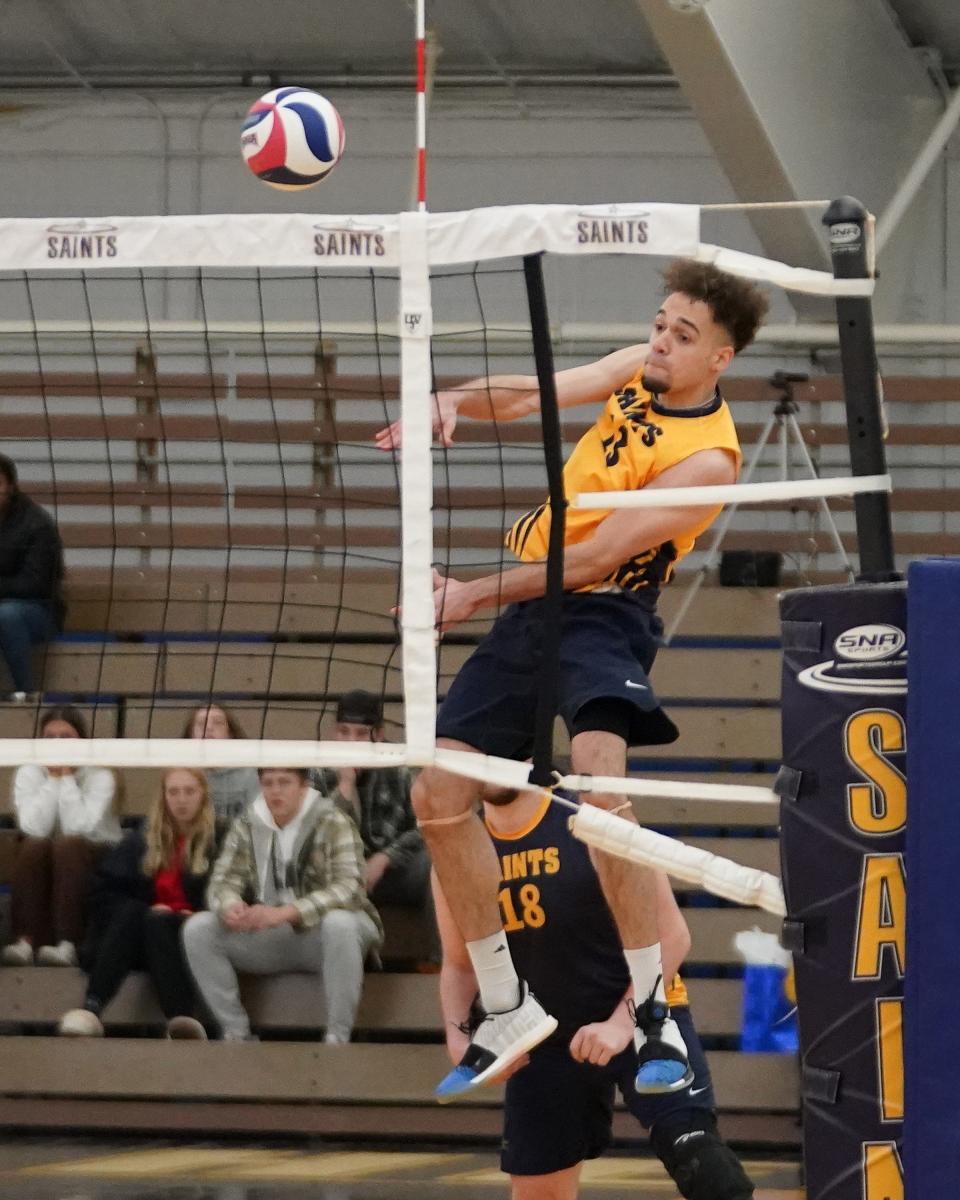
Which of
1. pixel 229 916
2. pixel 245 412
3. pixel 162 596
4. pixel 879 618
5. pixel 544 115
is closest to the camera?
pixel 879 618

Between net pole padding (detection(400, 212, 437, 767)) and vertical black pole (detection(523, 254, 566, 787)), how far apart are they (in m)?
0.23

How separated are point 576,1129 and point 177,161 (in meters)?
10.8

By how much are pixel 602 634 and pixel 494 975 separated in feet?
2.73

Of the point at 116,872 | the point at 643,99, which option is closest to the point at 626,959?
the point at 116,872

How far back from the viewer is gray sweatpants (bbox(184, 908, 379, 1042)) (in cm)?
710

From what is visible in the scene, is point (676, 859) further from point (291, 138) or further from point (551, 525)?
point (291, 138)

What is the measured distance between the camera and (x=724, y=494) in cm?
375

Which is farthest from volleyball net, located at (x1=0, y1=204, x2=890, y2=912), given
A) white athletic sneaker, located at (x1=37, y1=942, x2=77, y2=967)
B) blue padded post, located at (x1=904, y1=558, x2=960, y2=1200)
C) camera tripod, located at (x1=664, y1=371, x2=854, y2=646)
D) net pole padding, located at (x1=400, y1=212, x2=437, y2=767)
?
camera tripod, located at (x1=664, y1=371, x2=854, y2=646)

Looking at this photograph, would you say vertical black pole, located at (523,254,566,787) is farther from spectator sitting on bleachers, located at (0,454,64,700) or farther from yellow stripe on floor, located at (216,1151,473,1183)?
spectator sitting on bleachers, located at (0,454,64,700)

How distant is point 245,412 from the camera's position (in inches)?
504

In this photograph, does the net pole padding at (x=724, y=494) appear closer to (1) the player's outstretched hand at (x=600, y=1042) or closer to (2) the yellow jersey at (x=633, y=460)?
(2) the yellow jersey at (x=633, y=460)

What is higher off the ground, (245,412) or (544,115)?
(544,115)

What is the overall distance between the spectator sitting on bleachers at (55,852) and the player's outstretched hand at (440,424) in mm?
3664

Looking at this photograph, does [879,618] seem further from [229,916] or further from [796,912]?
[229,916]
